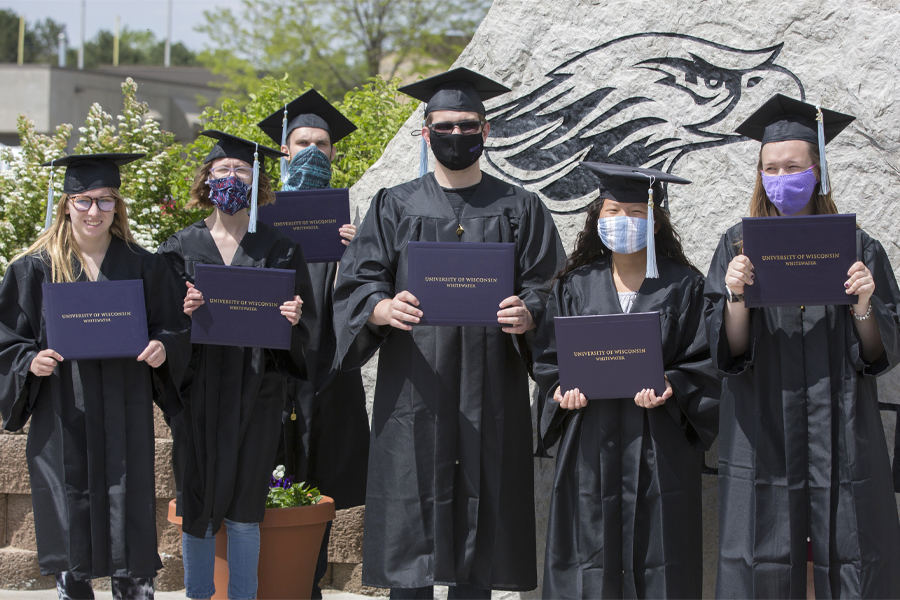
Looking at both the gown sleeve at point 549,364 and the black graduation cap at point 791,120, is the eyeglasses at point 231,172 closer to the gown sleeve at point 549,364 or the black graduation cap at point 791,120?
the gown sleeve at point 549,364

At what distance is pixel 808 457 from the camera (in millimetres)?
3518

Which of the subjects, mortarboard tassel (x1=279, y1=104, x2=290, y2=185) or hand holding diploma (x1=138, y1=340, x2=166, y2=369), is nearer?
hand holding diploma (x1=138, y1=340, x2=166, y2=369)

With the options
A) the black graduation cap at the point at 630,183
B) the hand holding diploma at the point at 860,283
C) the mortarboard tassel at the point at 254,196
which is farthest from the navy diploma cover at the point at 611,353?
the mortarboard tassel at the point at 254,196

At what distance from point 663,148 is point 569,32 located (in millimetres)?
840

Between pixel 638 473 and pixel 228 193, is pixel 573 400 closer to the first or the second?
pixel 638 473

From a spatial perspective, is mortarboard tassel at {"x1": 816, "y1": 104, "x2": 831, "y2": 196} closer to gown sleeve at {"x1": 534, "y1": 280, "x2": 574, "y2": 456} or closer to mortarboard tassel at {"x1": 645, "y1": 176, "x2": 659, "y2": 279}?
mortarboard tassel at {"x1": 645, "y1": 176, "x2": 659, "y2": 279}

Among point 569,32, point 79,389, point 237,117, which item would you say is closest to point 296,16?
point 237,117

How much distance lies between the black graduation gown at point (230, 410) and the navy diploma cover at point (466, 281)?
0.89 metres

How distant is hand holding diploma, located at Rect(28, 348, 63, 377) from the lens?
3.75m

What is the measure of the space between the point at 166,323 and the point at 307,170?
137cm

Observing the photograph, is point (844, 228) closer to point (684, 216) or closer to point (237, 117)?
point (684, 216)

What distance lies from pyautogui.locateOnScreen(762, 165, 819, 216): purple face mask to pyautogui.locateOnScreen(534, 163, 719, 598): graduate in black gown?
0.46 m

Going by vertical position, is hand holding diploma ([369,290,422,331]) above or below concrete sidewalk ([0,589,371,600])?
above

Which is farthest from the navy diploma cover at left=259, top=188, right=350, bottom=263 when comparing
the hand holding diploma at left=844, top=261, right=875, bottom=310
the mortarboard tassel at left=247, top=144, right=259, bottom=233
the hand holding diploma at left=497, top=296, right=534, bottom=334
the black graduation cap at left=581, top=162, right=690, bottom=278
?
the hand holding diploma at left=844, top=261, right=875, bottom=310
